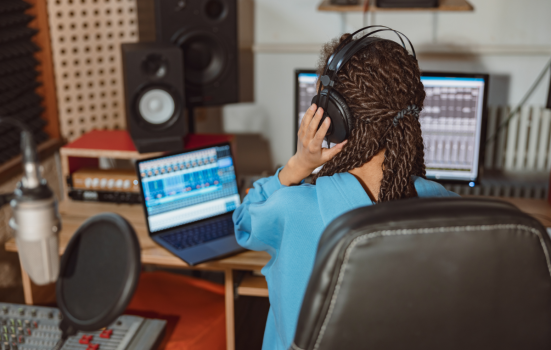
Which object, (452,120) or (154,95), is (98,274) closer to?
(154,95)

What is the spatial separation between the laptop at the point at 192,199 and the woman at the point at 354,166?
573mm

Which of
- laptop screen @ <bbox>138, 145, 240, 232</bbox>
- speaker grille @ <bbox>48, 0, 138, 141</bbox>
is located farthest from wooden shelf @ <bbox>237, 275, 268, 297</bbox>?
speaker grille @ <bbox>48, 0, 138, 141</bbox>

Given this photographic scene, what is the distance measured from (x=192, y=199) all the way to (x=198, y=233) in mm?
127

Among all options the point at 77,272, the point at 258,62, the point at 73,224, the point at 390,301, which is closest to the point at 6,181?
the point at 73,224

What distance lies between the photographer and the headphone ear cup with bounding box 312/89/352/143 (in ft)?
3.25

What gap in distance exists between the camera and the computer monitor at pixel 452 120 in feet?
5.98

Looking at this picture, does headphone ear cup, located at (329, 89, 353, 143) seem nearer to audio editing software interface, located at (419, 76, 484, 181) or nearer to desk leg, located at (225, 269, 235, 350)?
desk leg, located at (225, 269, 235, 350)

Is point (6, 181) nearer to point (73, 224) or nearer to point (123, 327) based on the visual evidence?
point (73, 224)

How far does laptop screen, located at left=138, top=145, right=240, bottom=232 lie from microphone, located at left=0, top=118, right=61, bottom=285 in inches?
41.4

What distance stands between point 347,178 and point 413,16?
5.11 ft

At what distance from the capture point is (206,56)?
204cm

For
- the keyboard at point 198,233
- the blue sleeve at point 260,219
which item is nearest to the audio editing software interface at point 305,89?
the keyboard at point 198,233

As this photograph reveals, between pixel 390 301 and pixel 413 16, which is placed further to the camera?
pixel 413 16

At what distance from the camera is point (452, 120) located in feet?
6.11
